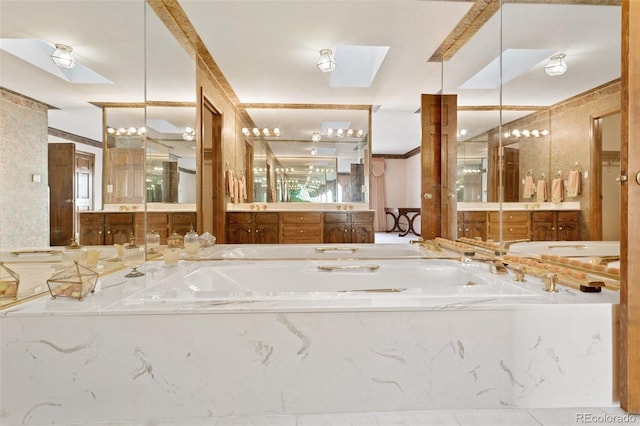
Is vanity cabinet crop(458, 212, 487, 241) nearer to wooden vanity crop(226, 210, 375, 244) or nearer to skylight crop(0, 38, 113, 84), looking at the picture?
wooden vanity crop(226, 210, 375, 244)

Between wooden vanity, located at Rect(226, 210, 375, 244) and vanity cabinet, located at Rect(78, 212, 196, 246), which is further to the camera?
wooden vanity, located at Rect(226, 210, 375, 244)

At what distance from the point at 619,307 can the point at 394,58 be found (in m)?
2.48

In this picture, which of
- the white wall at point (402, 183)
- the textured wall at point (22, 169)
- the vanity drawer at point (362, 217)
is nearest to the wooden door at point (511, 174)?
the white wall at point (402, 183)

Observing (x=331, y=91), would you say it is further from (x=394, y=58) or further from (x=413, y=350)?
(x=413, y=350)

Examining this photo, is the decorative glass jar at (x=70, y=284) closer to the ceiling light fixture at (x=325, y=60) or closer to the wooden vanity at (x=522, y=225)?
the wooden vanity at (x=522, y=225)

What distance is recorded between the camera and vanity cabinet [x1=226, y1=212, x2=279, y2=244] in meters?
3.33

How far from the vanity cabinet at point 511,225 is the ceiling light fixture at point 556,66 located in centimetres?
71

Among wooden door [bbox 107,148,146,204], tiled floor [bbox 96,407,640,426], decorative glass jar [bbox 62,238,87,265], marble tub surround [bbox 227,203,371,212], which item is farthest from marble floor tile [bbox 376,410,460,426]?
marble tub surround [bbox 227,203,371,212]

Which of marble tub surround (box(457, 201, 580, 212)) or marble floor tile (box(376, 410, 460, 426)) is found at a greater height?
marble tub surround (box(457, 201, 580, 212))

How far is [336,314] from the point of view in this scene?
1.22 meters

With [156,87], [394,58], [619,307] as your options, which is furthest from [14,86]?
[394,58]

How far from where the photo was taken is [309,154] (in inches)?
128

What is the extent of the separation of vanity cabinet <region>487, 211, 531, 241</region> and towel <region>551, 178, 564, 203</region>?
0.23 meters

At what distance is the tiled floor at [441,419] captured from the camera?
3.88 feet
